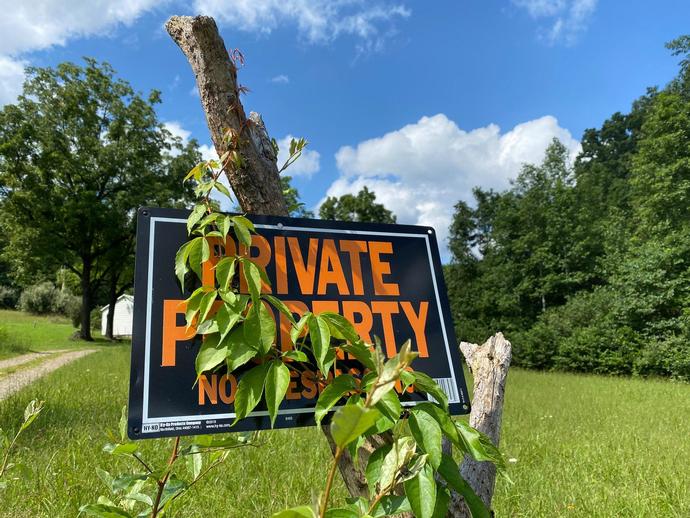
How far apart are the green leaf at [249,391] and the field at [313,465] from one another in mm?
265

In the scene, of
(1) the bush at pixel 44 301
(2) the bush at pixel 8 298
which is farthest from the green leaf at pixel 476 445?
(2) the bush at pixel 8 298

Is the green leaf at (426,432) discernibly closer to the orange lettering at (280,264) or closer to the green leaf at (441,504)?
the green leaf at (441,504)

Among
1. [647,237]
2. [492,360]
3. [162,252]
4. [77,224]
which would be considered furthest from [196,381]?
[647,237]

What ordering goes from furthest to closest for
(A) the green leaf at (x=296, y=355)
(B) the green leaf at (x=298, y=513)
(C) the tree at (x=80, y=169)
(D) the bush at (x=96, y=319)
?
(D) the bush at (x=96, y=319) < (C) the tree at (x=80, y=169) < (A) the green leaf at (x=296, y=355) < (B) the green leaf at (x=298, y=513)

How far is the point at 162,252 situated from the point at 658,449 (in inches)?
202

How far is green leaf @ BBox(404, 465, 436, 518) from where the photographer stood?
0.69 metres

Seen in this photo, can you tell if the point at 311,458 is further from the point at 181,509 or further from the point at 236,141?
the point at 236,141

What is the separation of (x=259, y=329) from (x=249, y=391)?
0.12 meters

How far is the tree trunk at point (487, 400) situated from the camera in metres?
1.21

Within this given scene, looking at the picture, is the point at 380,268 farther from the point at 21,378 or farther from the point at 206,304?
the point at 21,378

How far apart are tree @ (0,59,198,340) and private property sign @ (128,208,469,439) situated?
19853 mm

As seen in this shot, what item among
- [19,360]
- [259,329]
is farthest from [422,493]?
[19,360]

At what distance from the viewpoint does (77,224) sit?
18719 millimetres

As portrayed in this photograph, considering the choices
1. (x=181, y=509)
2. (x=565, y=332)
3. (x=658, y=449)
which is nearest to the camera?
(x=181, y=509)
